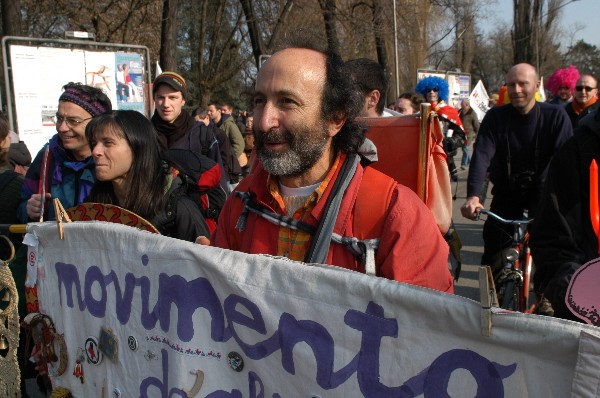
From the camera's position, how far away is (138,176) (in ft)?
8.55

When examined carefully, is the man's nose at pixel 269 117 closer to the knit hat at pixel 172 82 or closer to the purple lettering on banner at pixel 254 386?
the purple lettering on banner at pixel 254 386

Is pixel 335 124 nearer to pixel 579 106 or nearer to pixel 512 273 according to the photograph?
pixel 512 273

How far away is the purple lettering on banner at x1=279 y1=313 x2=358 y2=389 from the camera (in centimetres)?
140

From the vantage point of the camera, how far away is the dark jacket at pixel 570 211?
1.95 m

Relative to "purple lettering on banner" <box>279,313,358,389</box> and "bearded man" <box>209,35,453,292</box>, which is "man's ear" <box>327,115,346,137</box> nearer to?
"bearded man" <box>209,35,453,292</box>

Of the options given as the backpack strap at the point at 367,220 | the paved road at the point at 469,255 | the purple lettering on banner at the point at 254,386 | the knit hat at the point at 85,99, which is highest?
the knit hat at the point at 85,99

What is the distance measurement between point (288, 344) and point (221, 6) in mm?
24409

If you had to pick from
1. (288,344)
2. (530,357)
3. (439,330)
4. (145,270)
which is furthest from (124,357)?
(530,357)

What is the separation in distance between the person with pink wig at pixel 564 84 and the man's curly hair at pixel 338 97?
7.03 m

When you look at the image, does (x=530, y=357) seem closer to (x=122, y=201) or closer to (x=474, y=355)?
(x=474, y=355)

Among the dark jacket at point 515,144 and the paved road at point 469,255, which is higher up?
the dark jacket at point 515,144

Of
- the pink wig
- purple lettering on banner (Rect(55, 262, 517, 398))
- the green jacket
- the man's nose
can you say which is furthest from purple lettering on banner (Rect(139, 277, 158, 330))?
the pink wig

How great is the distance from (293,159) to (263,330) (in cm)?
60

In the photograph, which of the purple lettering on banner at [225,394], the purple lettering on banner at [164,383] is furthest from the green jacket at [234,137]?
the purple lettering on banner at [225,394]
